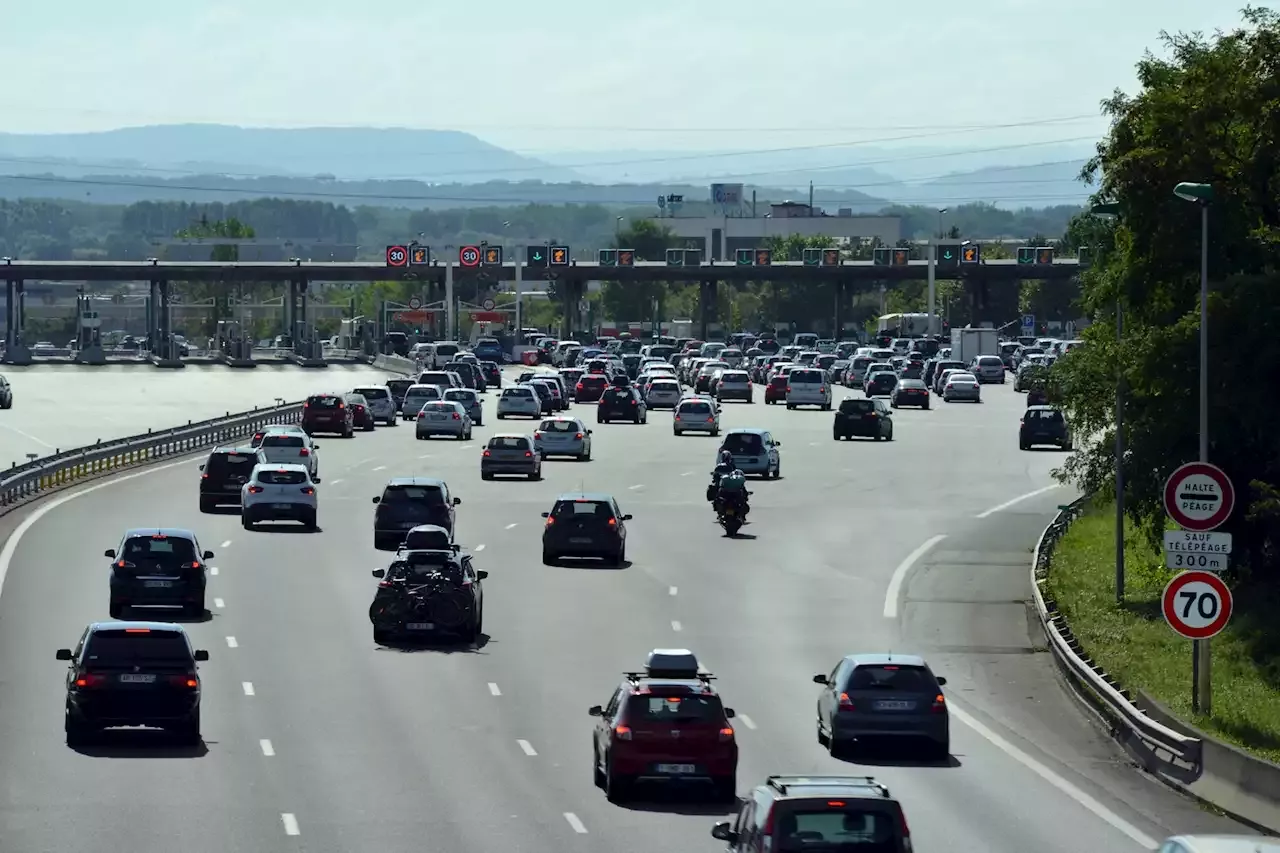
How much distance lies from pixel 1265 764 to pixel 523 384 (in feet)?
233

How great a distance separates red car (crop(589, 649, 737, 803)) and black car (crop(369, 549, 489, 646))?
1272 centimetres

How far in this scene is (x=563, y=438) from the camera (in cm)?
7356

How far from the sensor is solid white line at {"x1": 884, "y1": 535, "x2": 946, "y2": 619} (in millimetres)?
43591

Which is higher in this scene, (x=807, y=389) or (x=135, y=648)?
(x=135, y=648)

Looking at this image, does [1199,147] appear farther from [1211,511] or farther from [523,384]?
[523,384]

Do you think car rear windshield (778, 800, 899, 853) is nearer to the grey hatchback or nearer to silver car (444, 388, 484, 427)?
the grey hatchback

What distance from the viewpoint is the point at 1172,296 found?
44125mm

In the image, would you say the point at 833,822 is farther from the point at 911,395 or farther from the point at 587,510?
the point at 911,395

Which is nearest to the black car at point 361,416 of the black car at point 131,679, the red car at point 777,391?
the red car at point 777,391

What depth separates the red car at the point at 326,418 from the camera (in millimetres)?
83188

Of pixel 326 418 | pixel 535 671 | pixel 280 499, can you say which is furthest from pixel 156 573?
pixel 326 418

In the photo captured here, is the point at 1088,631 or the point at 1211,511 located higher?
the point at 1211,511

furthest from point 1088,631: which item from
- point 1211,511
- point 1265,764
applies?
point 1265,764

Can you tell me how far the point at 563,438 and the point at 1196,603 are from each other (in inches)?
1831
